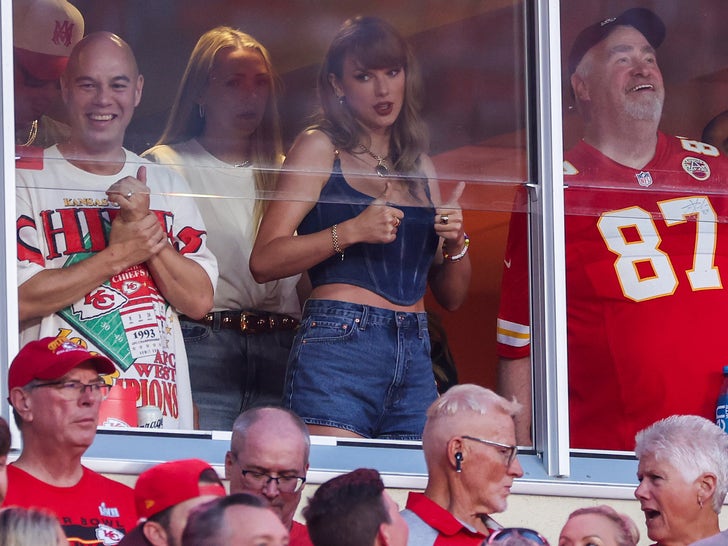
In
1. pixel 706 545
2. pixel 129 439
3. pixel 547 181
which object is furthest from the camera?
pixel 547 181

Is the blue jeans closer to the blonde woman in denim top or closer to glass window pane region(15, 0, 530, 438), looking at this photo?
glass window pane region(15, 0, 530, 438)

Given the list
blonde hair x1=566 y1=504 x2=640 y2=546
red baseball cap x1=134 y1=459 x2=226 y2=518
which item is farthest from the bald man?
blonde hair x1=566 y1=504 x2=640 y2=546

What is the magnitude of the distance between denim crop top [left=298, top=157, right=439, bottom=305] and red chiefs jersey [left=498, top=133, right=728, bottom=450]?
388 mm

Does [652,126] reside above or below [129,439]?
above

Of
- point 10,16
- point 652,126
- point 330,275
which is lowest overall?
point 330,275

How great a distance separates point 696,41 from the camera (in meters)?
5.74

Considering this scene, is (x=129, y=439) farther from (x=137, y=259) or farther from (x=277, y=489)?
(x=277, y=489)

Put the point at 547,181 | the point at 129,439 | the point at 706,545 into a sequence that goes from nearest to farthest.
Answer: the point at 706,545
the point at 129,439
the point at 547,181

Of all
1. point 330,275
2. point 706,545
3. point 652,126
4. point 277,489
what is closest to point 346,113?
point 330,275

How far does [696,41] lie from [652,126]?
0.36m

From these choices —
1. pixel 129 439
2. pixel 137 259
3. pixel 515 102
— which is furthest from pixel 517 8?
pixel 129 439

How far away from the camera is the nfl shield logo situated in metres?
5.62

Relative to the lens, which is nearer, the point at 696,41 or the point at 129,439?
the point at 129,439

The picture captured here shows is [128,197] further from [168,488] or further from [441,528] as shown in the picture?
[168,488]
